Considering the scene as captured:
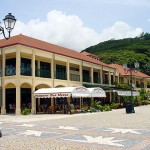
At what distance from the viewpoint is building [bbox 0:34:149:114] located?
28.8m

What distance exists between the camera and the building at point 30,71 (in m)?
28.8

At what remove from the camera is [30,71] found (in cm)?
3011

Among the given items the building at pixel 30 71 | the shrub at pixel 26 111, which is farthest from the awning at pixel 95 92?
the shrub at pixel 26 111

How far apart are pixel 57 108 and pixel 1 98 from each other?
6.15 meters

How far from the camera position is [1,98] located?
3120 cm

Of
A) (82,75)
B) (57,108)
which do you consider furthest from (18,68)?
(82,75)

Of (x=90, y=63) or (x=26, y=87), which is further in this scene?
(x=90, y=63)

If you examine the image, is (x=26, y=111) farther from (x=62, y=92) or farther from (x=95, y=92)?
(x=95, y=92)

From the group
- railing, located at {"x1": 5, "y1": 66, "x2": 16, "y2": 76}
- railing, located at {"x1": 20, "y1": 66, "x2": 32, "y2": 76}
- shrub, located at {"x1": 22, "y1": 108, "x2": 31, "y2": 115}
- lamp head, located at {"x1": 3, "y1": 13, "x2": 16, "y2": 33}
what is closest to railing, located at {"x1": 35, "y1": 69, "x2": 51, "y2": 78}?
railing, located at {"x1": 20, "y1": 66, "x2": 32, "y2": 76}

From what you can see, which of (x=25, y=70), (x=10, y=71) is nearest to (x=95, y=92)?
(x=25, y=70)

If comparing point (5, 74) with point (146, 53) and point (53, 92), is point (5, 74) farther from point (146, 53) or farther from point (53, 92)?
point (146, 53)

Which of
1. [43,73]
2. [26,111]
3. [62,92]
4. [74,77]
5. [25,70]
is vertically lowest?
[26,111]

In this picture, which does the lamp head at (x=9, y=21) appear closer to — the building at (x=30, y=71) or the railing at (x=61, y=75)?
the building at (x=30, y=71)

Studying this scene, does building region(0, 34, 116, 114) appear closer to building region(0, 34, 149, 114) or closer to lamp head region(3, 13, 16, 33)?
building region(0, 34, 149, 114)
